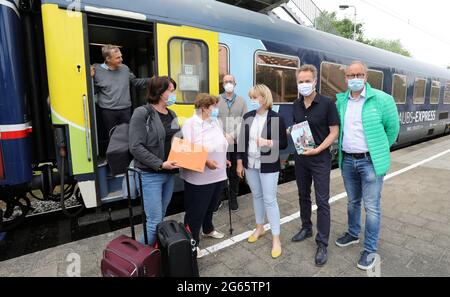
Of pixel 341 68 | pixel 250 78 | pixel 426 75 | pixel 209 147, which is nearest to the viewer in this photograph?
pixel 209 147

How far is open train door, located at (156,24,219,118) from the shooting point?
4051 millimetres

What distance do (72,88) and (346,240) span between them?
11.5 feet

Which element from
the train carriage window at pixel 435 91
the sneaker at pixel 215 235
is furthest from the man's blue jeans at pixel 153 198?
the train carriage window at pixel 435 91

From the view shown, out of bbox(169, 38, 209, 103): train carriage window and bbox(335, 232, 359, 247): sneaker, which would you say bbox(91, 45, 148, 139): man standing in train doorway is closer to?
bbox(169, 38, 209, 103): train carriage window

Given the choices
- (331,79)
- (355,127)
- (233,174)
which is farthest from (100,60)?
(355,127)

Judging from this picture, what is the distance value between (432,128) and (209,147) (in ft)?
39.3

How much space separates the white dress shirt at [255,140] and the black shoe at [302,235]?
0.99 metres

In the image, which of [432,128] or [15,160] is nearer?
[15,160]

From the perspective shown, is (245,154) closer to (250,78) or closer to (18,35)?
(250,78)

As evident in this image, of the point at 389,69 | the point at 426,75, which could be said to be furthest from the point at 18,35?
the point at 426,75

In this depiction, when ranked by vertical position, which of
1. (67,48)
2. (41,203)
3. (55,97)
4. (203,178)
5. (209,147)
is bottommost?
(41,203)

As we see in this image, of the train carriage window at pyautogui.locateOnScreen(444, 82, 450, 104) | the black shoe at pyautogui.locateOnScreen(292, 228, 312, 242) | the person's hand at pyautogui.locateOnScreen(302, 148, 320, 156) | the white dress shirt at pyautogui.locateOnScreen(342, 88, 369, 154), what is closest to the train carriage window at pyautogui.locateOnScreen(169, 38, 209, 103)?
the person's hand at pyautogui.locateOnScreen(302, 148, 320, 156)

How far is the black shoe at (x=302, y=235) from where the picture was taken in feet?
11.3

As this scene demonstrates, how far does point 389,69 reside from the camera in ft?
28.2
